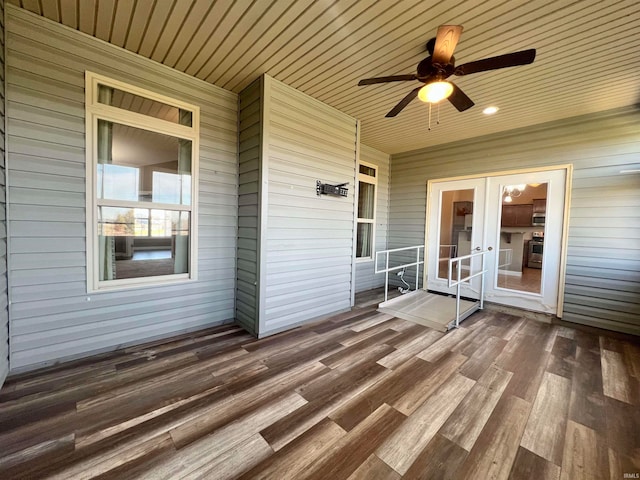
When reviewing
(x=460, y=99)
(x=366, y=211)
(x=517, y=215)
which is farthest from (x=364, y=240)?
(x=460, y=99)

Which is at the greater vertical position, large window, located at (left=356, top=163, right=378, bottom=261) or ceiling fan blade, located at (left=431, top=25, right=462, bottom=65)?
ceiling fan blade, located at (left=431, top=25, right=462, bottom=65)

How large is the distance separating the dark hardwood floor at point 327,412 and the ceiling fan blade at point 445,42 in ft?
9.16

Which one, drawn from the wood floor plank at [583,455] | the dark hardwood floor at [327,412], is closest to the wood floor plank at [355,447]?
the dark hardwood floor at [327,412]

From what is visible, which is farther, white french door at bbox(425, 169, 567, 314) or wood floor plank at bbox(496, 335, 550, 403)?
white french door at bbox(425, 169, 567, 314)

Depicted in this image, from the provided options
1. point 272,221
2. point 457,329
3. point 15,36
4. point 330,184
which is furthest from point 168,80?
point 457,329

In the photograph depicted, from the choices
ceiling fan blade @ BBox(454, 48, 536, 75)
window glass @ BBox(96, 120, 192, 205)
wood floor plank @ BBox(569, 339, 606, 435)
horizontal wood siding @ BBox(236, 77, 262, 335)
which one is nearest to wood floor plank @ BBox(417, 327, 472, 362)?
wood floor plank @ BBox(569, 339, 606, 435)

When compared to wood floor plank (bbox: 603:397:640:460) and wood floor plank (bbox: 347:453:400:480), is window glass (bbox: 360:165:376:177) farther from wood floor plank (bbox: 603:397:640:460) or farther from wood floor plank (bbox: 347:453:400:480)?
wood floor plank (bbox: 347:453:400:480)

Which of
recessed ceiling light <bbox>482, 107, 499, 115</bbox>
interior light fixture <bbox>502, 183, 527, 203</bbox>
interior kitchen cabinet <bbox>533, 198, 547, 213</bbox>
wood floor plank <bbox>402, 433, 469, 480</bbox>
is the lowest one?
wood floor plank <bbox>402, 433, 469, 480</bbox>

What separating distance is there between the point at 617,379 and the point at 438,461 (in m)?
2.21

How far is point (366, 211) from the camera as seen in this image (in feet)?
17.6

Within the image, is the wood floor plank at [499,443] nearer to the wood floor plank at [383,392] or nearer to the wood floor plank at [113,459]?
the wood floor plank at [383,392]

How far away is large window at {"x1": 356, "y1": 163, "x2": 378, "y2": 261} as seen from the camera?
5246 millimetres

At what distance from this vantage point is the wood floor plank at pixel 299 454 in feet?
4.63

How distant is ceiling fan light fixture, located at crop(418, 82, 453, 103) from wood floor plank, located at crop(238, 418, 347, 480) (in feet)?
9.33
